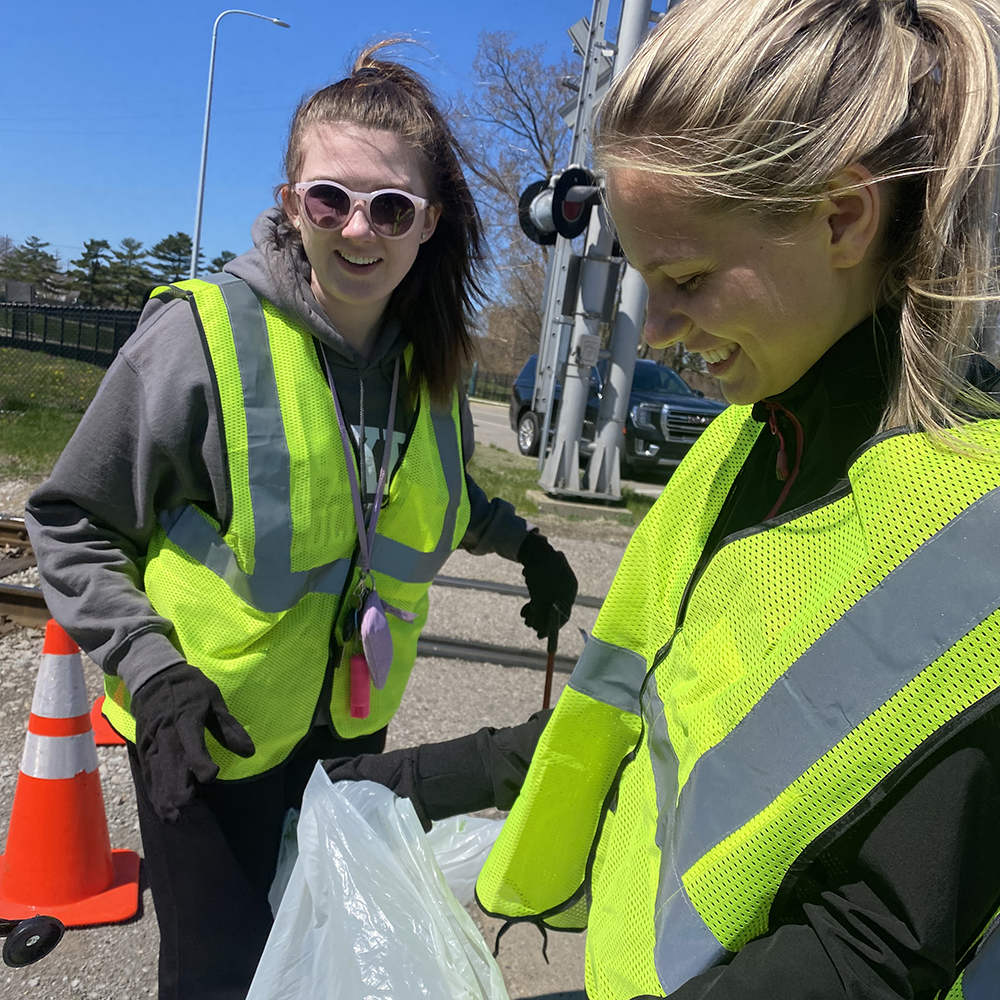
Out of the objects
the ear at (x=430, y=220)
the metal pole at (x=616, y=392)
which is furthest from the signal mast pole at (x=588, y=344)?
the ear at (x=430, y=220)

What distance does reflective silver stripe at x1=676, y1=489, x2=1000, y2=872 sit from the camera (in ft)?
2.72

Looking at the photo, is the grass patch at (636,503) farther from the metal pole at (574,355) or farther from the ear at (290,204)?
the ear at (290,204)

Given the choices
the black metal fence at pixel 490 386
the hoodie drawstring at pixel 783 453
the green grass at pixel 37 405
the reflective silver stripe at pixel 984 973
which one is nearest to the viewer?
the reflective silver stripe at pixel 984 973

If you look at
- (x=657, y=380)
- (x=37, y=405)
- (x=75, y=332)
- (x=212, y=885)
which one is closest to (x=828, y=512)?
(x=212, y=885)

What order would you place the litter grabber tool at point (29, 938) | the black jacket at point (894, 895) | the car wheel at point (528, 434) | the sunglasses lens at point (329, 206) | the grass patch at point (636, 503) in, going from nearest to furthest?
the black jacket at point (894, 895)
the sunglasses lens at point (329, 206)
the litter grabber tool at point (29, 938)
the grass patch at point (636, 503)
the car wheel at point (528, 434)

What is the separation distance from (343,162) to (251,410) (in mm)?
621

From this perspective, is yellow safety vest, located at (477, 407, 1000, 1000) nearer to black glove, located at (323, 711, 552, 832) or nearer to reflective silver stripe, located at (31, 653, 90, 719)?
black glove, located at (323, 711, 552, 832)

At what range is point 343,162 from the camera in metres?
1.95

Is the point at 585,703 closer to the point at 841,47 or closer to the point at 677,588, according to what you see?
the point at 677,588

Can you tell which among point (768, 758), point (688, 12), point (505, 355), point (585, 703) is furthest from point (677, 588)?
point (505, 355)

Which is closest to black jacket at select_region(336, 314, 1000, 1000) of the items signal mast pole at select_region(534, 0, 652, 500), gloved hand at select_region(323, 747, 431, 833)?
gloved hand at select_region(323, 747, 431, 833)

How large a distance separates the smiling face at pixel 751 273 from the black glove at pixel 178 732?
1142 millimetres

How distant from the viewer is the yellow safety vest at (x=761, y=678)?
2.75ft

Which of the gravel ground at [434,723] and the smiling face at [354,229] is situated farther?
the gravel ground at [434,723]
